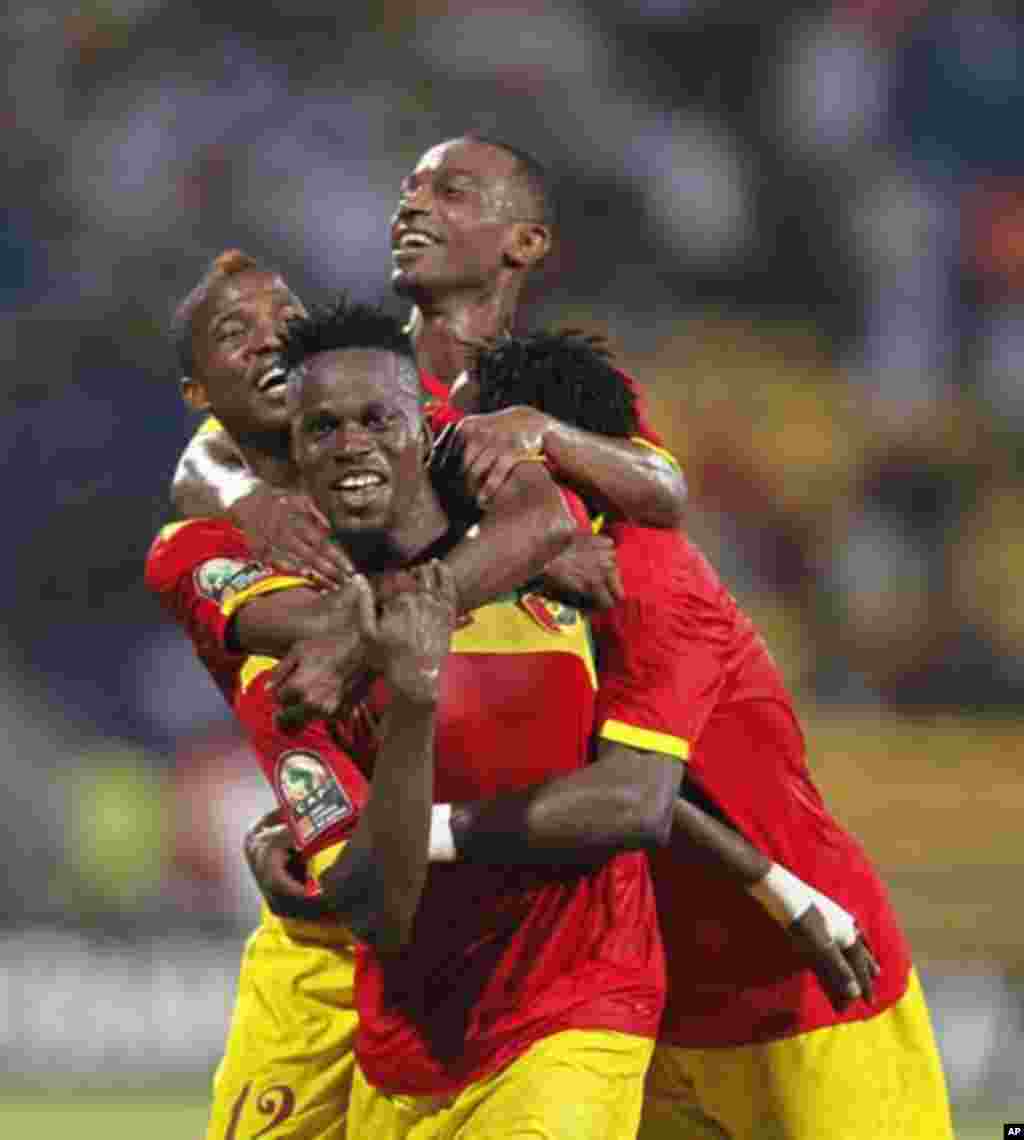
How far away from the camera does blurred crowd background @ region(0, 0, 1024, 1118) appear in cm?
1196

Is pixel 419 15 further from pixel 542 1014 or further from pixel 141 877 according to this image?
pixel 542 1014

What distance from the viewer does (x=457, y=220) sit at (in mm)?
5969

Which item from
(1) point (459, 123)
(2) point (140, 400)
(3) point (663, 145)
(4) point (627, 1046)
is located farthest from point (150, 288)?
(4) point (627, 1046)

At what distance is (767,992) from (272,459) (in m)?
1.55

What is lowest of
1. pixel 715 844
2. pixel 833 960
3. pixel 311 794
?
pixel 833 960

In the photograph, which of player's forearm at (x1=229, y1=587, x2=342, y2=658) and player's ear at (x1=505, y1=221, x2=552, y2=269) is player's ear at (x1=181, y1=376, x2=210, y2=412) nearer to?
player's ear at (x1=505, y1=221, x2=552, y2=269)

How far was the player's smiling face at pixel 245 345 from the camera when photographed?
5.54 meters

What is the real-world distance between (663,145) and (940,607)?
2.73m

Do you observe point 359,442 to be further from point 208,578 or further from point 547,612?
point 208,578

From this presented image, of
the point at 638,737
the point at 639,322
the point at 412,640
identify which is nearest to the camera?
the point at 412,640

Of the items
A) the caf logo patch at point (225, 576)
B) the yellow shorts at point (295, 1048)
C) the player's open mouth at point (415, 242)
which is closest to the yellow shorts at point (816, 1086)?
the yellow shorts at point (295, 1048)

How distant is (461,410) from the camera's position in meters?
4.94

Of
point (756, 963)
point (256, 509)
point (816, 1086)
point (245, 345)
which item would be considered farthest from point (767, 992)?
point (245, 345)

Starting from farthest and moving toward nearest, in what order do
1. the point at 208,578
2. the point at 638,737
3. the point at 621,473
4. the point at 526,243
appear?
the point at 526,243, the point at 208,578, the point at 621,473, the point at 638,737
